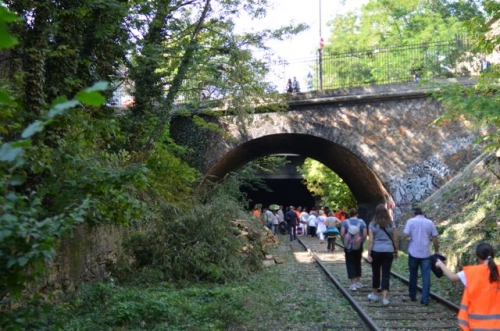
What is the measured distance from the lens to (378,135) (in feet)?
71.9

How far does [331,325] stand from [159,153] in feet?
32.0

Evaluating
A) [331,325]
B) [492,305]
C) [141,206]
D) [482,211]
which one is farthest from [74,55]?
[482,211]

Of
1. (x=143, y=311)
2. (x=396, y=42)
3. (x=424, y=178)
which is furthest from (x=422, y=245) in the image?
(x=396, y=42)

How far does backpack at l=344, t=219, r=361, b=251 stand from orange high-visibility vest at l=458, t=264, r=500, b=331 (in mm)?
6886

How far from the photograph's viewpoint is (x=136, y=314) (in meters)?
8.10

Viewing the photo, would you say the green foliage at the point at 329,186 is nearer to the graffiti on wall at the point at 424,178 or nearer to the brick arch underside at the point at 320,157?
the brick arch underside at the point at 320,157

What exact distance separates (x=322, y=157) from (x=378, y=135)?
18.5ft

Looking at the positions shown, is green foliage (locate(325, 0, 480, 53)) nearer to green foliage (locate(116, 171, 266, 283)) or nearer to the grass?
green foliage (locate(116, 171, 266, 283))

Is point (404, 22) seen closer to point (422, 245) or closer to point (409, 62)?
point (409, 62)

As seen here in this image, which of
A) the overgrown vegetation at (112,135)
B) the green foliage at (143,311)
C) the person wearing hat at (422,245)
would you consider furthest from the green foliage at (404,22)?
the green foliage at (143,311)

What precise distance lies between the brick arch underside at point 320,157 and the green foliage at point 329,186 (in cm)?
648

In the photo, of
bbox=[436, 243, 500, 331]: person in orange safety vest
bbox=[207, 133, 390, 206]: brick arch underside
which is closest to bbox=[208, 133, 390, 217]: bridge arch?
bbox=[207, 133, 390, 206]: brick arch underside

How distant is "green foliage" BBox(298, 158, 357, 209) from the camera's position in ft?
116

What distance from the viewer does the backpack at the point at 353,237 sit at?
11.4m
